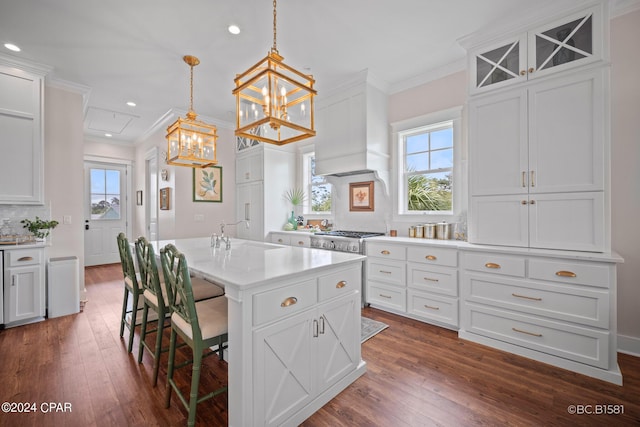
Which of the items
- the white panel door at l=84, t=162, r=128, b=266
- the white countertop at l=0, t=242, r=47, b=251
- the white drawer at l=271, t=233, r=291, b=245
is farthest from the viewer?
the white panel door at l=84, t=162, r=128, b=266

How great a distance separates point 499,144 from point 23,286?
5.12 m

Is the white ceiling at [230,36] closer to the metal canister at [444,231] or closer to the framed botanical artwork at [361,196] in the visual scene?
the framed botanical artwork at [361,196]

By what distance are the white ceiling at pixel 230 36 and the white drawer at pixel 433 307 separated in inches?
104

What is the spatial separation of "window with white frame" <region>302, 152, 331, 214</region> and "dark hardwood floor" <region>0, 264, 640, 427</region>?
103 inches

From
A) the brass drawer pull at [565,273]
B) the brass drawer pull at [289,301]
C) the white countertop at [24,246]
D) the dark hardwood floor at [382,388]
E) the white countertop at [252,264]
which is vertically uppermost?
the white countertop at [252,264]

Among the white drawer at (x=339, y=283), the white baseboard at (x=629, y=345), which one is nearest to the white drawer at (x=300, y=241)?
the white drawer at (x=339, y=283)

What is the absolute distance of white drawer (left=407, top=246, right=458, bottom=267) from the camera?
280cm

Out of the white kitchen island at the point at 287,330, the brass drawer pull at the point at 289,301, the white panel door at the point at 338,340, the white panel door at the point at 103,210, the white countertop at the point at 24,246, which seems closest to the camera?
the white kitchen island at the point at 287,330

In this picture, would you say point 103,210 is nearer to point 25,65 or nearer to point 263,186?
point 25,65

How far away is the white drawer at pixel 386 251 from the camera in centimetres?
317

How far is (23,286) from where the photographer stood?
3.04m

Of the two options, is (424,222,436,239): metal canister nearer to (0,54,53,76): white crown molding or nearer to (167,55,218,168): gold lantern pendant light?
(167,55,218,168): gold lantern pendant light

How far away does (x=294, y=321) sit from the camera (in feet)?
5.27

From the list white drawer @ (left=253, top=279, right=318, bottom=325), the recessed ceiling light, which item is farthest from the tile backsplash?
white drawer @ (left=253, top=279, right=318, bottom=325)
